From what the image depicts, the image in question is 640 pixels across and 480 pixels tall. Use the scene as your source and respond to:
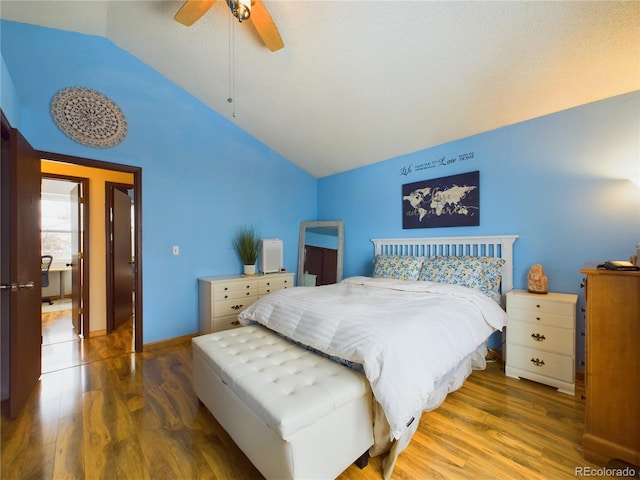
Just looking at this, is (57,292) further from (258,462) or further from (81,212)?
(258,462)

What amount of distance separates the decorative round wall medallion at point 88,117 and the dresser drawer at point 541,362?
429 centimetres

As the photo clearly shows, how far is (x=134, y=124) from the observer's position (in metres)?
2.88

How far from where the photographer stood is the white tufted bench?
1.09 m

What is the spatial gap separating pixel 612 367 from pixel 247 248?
11.1 feet

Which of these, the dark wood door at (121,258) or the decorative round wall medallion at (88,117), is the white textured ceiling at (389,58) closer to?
the decorative round wall medallion at (88,117)

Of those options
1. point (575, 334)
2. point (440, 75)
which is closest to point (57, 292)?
point (440, 75)

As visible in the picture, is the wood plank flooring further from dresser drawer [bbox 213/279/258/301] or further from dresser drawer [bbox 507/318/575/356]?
dresser drawer [bbox 213/279/258/301]

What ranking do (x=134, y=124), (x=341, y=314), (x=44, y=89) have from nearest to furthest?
(x=341, y=314) → (x=44, y=89) → (x=134, y=124)

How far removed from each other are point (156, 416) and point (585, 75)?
3901mm

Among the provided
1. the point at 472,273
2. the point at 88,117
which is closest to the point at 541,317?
the point at 472,273

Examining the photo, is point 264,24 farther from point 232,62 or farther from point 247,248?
point 247,248

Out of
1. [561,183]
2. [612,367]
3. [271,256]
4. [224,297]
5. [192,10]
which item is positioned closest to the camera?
[612,367]

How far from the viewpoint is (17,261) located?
1.79 m

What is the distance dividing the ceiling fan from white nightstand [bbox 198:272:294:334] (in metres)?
2.39
